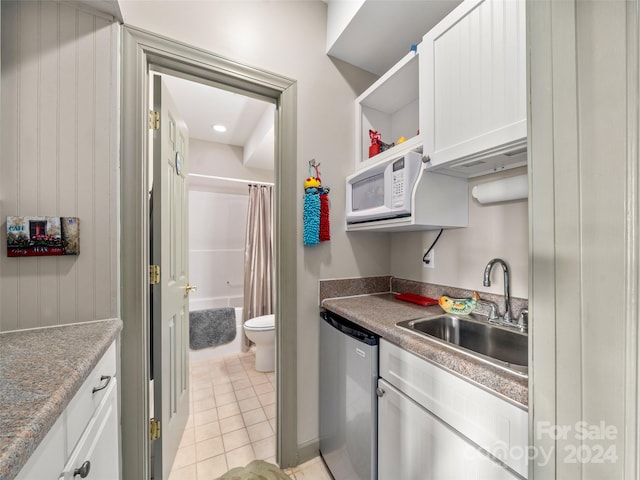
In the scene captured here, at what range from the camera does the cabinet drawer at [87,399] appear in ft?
2.02

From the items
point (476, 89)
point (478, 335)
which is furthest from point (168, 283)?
point (476, 89)

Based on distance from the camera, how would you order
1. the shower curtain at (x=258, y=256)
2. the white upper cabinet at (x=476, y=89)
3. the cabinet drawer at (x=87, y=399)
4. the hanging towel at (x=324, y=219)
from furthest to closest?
1. the shower curtain at (x=258, y=256)
2. the hanging towel at (x=324, y=219)
3. the white upper cabinet at (x=476, y=89)
4. the cabinet drawer at (x=87, y=399)

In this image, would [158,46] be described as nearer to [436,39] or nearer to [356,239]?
[436,39]

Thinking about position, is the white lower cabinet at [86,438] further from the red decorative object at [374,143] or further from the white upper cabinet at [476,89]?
the red decorative object at [374,143]

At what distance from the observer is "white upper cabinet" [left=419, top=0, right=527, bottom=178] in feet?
2.80

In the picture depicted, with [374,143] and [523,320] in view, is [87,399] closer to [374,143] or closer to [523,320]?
[523,320]

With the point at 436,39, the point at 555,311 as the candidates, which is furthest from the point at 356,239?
the point at 555,311

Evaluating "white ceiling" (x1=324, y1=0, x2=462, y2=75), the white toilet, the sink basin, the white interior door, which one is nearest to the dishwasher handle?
the sink basin

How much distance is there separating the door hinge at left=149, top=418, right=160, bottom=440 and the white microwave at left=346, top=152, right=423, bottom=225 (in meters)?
1.45

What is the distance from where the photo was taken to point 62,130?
98 cm

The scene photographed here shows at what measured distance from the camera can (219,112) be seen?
2.51m

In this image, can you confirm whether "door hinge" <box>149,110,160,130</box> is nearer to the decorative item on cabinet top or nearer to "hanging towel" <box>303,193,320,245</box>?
the decorative item on cabinet top

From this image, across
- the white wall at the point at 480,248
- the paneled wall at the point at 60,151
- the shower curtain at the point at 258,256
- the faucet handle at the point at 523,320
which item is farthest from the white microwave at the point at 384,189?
the shower curtain at the point at 258,256

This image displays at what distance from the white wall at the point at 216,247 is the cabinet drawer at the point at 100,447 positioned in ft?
8.00
